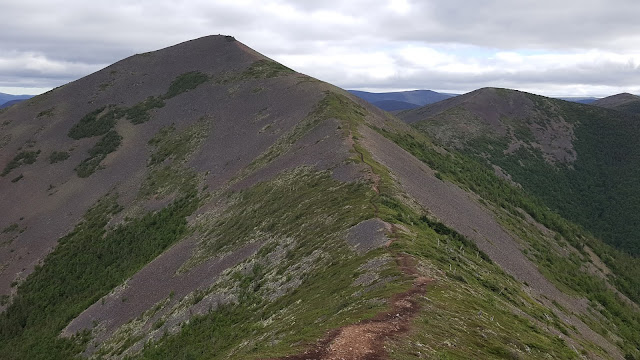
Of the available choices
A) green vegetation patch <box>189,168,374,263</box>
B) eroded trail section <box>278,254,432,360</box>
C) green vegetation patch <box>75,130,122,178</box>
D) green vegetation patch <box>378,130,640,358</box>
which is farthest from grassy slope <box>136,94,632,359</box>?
green vegetation patch <box>75,130,122,178</box>

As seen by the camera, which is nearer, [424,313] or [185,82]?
[424,313]

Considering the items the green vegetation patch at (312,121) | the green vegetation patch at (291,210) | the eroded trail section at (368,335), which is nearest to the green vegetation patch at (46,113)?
the green vegetation patch at (312,121)

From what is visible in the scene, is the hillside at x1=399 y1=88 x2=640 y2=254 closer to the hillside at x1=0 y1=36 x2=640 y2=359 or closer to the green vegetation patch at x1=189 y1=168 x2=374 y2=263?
the hillside at x1=0 y1=36 x2=640 y2=359

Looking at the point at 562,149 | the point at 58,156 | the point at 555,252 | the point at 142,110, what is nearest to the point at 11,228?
the point at 58,156

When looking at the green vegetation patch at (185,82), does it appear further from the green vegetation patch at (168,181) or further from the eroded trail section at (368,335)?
the eroded trail section at (368,335)

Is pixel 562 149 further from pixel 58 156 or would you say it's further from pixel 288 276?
pixel 58 156

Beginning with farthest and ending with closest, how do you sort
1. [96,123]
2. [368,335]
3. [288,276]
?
[96,123]
[288,276]
[368,335]

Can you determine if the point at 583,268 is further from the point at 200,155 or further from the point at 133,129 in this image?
the point at 133,129
